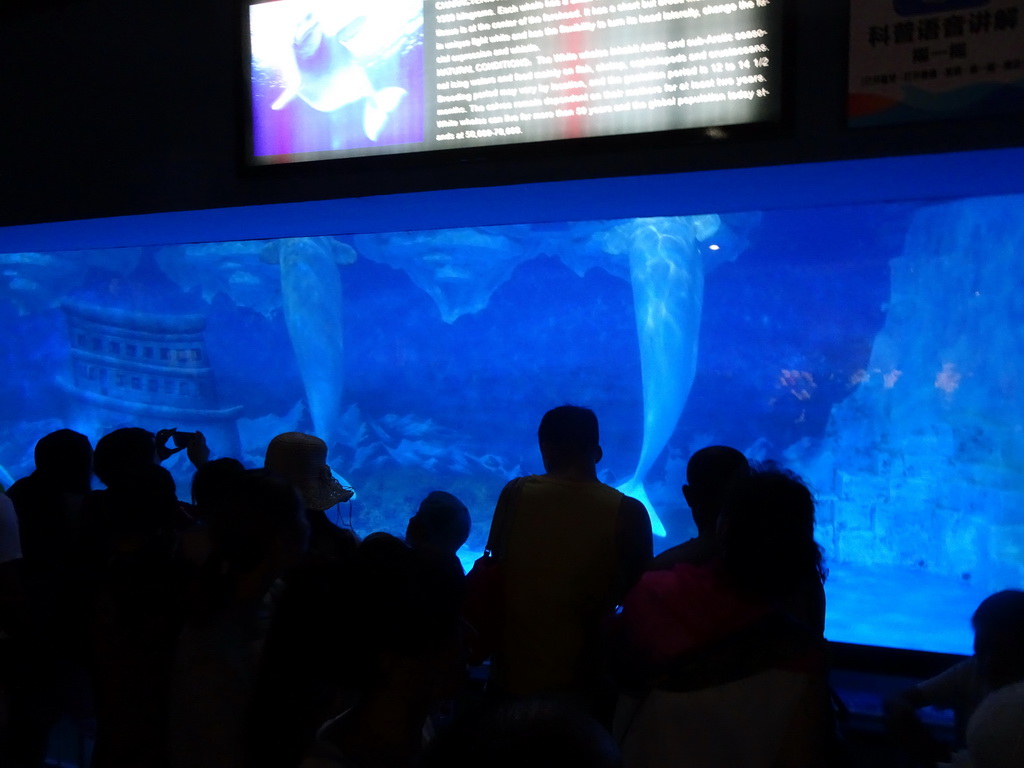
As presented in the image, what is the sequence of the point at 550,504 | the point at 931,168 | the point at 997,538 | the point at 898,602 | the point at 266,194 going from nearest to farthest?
the point at 550,504
the point at 931,168
the point at 266,194
the point at 898,602
the point at 997,538

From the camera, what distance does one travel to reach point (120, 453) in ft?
7.70

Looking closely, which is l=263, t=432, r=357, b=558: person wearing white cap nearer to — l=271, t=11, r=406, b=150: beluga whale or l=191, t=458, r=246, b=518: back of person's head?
l=191, t=458, r=246, b=518: back of person's head

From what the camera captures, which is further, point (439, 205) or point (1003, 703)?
point (439, 205)

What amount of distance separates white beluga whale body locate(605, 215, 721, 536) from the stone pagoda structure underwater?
279 inches

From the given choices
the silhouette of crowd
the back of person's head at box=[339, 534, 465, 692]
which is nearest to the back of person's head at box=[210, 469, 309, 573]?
the silhouette of crowd

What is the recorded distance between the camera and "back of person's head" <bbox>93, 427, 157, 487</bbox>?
7.63 feet

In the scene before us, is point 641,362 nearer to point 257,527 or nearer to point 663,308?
point 663,308

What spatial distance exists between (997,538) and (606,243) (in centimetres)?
788

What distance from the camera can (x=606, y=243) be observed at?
15.1 m

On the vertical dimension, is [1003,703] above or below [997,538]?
above

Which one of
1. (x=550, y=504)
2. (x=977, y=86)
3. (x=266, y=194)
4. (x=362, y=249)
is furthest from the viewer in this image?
(x=362, y=249)

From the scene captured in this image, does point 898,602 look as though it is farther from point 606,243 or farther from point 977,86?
point 977,86

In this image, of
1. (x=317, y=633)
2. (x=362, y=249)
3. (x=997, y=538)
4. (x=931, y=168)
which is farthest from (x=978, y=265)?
(x=317, y=633)

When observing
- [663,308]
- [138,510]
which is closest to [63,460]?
[138,510]
